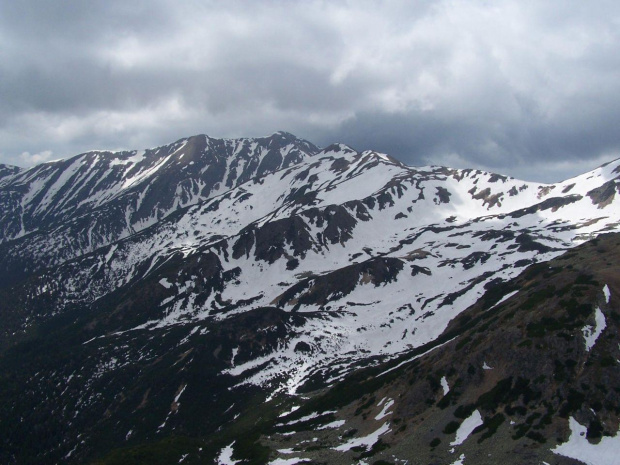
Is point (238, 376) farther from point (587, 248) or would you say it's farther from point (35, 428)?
point (587, 248)

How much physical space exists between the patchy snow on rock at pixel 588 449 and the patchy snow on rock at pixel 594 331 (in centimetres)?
1456

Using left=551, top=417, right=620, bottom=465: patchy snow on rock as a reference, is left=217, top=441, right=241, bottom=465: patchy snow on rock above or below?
below

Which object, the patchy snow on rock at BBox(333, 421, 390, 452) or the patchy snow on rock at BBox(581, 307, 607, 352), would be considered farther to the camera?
the patchy snow on rock at BBox(333, 421, 390, 452)

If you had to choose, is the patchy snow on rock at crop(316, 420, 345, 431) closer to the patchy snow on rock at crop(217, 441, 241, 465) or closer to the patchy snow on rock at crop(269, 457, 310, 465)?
the patchy snow on rock at crop(269, 457, 310, 465)

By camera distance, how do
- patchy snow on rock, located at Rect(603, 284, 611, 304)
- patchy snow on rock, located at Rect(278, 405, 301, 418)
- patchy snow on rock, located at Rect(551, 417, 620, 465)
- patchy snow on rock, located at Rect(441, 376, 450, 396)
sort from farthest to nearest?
patchy snow on rock, located at Rect(278, 405, 301, 418), patchy snow on rock, located at Rect(441, 376, 450, 396), patchy snow on rock, located at Rect(603, 284, 611, 304), patchy snow on rock, located at Rect(551, 417, 620, 465)

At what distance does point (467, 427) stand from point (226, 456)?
5135 cm

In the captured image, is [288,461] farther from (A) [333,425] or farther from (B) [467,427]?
(B) [467,427]

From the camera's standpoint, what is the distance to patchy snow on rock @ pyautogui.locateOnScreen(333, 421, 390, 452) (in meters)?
66.8

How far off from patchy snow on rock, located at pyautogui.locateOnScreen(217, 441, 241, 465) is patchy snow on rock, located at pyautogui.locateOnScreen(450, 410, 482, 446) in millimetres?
41899

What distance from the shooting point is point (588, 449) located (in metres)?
44.4

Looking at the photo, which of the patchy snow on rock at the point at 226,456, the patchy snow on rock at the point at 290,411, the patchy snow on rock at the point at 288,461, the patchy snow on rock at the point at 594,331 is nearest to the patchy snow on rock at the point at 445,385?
the patchy snow on rock at the point at 594,331

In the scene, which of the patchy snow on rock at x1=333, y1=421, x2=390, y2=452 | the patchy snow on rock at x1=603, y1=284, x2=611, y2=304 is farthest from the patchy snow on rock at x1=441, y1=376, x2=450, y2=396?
the patchy snow on rock at x1=603, y1=284, x2=611, y2=304

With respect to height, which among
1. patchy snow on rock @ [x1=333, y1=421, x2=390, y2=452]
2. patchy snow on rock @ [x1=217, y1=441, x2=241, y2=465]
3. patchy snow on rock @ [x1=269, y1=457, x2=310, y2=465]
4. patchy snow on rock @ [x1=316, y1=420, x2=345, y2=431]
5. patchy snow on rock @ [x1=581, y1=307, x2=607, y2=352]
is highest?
patchy snow on rock @ [x1=581, y1=307, x2=607, y2=352]

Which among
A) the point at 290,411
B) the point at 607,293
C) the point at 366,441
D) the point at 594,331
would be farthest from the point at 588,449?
the point at 290,411
